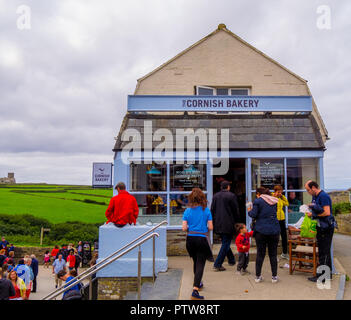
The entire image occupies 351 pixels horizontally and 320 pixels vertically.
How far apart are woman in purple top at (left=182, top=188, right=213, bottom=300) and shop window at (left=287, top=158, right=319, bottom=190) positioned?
4485 millimetres

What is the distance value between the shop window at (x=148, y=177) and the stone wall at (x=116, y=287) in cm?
271

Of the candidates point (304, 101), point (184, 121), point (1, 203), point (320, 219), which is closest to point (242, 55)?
point (304, 101)

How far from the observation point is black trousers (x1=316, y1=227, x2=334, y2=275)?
6031mm

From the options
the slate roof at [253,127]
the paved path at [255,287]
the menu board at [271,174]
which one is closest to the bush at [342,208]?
the slate roof at [253,127]

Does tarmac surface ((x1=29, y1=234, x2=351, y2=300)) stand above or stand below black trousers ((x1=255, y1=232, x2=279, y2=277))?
below

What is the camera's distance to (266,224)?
230 inches

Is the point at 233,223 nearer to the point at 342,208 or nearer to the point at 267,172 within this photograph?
the point at 267,172

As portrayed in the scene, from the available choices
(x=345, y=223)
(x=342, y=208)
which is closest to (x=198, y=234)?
(x=345, y=223)

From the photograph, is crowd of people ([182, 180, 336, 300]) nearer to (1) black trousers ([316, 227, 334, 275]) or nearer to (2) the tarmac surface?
(1) black trousers ([316, 227, 334, 275])

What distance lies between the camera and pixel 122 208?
22.1ft

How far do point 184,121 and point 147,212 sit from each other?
2.75 m

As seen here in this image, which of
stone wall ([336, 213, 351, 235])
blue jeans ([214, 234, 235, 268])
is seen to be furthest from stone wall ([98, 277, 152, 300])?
stone wall ([336, 213, 351, 235])

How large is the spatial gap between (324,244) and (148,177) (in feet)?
15.1
